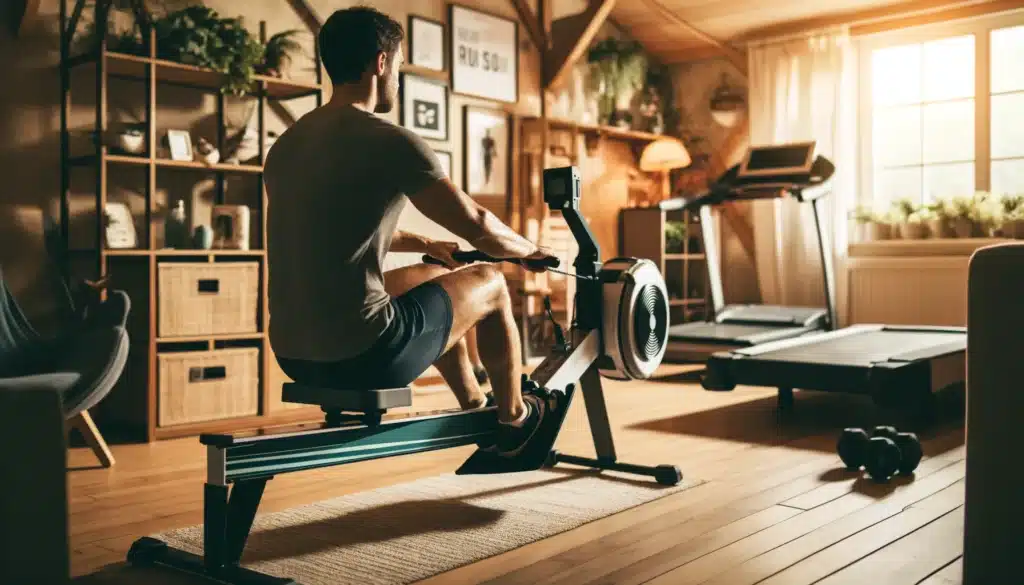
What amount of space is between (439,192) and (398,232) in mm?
516

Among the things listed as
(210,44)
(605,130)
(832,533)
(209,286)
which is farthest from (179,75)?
(605,130)

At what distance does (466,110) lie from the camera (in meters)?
6.35

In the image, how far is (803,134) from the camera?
7109mm

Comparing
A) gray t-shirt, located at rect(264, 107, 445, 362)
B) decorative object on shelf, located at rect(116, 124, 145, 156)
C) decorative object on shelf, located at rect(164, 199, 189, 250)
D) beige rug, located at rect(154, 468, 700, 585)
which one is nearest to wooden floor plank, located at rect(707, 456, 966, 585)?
beige rug, located at rect(154, 468, 700, 585)

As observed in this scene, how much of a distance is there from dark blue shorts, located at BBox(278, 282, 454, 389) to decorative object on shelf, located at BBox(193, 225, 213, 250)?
220cm

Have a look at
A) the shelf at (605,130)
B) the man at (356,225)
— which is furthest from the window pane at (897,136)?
the man at (356,225)

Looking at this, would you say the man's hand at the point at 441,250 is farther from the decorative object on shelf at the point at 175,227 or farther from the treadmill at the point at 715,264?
the treadmill at the point at 715,264

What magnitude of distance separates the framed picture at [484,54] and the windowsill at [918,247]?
2.77 m

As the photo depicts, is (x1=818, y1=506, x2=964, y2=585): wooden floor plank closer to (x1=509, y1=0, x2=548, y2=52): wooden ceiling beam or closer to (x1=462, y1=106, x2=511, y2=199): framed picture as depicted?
(x1=462, y1=106, x2=511, y2=199): framed picture

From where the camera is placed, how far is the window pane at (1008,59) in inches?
256

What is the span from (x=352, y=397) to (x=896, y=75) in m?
6.15

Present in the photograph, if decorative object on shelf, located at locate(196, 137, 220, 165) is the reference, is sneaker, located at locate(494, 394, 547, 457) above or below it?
below

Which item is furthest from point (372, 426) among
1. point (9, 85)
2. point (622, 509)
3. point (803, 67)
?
point (803, 67)

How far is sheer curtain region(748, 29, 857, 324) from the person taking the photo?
6938mm
